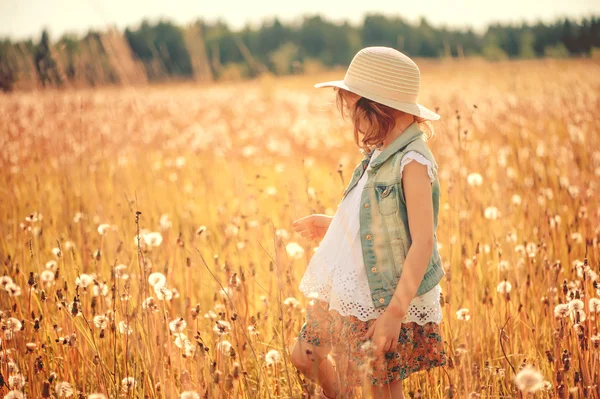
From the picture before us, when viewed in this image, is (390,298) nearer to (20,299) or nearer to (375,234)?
(375,234)

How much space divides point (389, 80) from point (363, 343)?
951mm

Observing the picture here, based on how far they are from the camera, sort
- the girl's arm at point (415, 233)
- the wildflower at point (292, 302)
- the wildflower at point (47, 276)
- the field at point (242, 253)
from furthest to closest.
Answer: the wildflower at point (47, 276), the wildflower at point (292, 302), the field at point (242, 253), the girl's arm at point (415, 233)

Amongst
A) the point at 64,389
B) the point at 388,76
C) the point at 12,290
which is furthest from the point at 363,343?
the point at 12,290

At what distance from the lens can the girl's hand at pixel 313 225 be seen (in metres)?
2.18

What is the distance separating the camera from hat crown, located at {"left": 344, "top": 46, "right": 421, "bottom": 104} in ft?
6.10

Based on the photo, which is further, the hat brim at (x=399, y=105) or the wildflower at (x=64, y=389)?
the hat brim at (x=399, y=105)

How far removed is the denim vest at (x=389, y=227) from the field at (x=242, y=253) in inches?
12.3

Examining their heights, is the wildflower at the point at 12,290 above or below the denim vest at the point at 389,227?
below

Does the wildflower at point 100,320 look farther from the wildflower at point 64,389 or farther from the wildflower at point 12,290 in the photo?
the wildflower at point 12,290

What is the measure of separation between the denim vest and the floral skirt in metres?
0.14

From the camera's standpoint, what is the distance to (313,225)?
2215mm

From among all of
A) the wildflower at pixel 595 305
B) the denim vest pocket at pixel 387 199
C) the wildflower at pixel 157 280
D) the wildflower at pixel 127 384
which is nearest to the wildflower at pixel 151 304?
the wildflower at pixel 157 280

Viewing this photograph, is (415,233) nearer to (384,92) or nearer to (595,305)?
(384,92)

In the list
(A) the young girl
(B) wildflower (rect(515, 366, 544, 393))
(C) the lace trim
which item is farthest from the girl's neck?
(B) wildflower (rect(515, 366, 544, 393))
